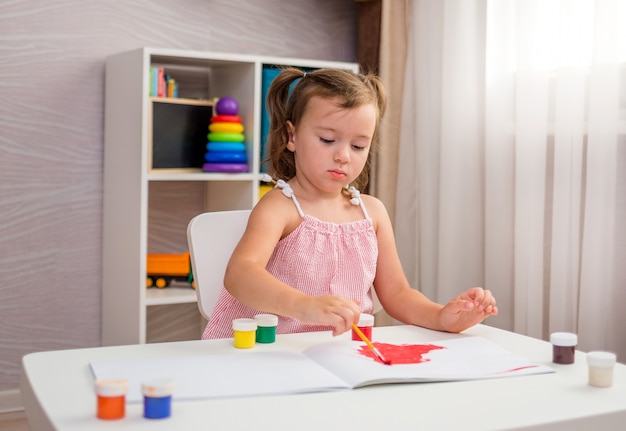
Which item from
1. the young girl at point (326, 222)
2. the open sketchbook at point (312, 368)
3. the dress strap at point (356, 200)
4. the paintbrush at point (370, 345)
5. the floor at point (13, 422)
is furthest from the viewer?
the floor at point (13, 422)

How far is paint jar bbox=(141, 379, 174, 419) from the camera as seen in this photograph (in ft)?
2.49

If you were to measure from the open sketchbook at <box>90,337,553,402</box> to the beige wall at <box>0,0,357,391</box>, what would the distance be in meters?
1.71

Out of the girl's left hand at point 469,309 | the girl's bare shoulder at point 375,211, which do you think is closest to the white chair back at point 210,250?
the girl's bare shoulder at point 375,211

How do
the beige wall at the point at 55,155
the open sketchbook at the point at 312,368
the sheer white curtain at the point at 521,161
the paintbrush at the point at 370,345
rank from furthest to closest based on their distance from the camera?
1. the beige wall at the point at 55,155
2. the sheer white curtain at the point at 521,161
3. the paintbrush at the point at 370,345
4. the open sketchbook at the point at 312,368

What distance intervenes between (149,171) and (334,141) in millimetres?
1161

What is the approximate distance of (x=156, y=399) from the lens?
76cm

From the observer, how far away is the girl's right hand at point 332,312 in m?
1.03

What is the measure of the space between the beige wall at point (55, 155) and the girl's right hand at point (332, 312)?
1699 millimetres

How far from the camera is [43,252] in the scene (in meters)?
2.58

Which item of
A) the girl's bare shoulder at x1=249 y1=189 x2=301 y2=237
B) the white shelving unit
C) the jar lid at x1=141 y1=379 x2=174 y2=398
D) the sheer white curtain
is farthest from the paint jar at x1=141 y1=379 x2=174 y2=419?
the white shelving unit

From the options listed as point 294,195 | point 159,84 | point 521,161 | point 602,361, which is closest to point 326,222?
point 294,195

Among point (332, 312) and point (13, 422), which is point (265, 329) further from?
point (13, 422)

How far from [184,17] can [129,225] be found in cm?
78

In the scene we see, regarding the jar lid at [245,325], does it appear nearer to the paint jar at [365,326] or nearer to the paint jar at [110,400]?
the paint jar at [365,326]
